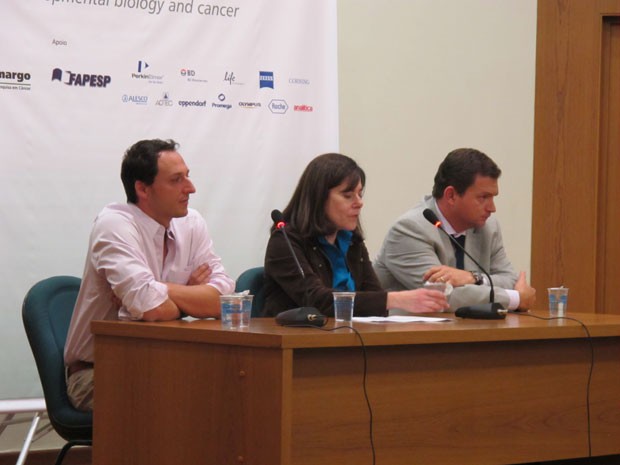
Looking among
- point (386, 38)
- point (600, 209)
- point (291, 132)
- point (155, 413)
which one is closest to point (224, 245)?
point (291, 132)

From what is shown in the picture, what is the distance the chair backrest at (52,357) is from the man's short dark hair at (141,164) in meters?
0.46

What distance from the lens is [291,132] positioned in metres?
4.36

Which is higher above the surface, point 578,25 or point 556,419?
point 578,25

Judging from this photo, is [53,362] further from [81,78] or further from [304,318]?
[81,78]

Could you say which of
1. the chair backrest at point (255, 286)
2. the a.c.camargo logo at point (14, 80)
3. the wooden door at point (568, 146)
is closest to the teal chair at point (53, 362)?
the chair backrest at point (255, 286)

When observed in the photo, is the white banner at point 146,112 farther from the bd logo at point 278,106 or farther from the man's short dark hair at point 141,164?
the man's short dark hair at point 141,164

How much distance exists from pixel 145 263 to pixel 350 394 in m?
0.95

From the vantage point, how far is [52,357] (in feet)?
9.82

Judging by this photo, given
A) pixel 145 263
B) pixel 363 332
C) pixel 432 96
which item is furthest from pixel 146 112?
pixel 363 332

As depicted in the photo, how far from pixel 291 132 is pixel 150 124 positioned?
0.67 m

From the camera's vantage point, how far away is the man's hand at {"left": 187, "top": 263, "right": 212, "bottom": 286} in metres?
3.12

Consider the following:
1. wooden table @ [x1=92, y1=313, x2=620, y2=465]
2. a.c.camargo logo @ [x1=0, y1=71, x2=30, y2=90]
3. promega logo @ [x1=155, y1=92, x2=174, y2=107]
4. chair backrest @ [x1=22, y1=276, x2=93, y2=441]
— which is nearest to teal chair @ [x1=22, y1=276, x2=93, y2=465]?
chair backrest @ [x1=22, y1=276, x2=93, y2=441]

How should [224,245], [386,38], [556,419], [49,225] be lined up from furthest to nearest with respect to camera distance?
1. [386,38]
2. [224,245]
3. [49,225]
4. [556,419]

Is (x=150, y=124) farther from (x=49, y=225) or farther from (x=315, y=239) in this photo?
(x=315, y=239)
